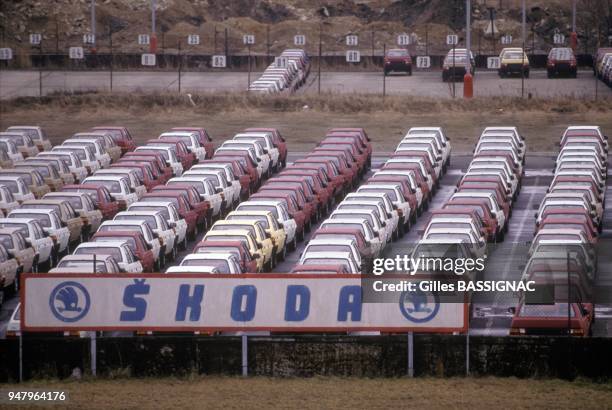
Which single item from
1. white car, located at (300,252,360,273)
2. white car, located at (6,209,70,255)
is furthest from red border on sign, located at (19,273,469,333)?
white car, located at (6,209,70,255)

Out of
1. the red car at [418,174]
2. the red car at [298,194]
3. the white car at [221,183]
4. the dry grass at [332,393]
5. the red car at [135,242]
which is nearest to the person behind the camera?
the dry grass at [332,393]

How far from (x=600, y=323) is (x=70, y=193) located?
49.9 feet

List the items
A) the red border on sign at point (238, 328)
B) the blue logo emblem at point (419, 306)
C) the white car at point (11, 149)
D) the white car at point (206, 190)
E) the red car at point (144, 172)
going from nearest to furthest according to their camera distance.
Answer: the blue logo emblem at point (419, 306), the red border on sign at point (238, 328), the white car at point (206, 190), the red car at point (144, 172), the white car at point (11, 149)

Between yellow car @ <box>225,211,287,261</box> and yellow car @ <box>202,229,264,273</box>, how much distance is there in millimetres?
1749

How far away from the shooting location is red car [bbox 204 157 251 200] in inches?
1778

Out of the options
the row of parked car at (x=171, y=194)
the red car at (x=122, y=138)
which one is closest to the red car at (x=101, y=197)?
the row of parked car at (x=171, y=194)

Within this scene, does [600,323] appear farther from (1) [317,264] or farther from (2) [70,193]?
(2) [70,193]

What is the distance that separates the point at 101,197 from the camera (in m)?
40.3

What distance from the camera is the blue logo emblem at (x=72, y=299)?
26.0m

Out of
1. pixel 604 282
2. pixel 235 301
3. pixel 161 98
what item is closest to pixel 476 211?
pixel 604 282

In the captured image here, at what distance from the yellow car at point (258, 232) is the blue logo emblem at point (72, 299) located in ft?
30.3

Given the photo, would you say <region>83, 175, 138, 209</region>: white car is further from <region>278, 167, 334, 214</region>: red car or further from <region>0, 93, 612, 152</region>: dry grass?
<region>0, 93, 612, 152</region>: dry grass

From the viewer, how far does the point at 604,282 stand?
27156 millimetres

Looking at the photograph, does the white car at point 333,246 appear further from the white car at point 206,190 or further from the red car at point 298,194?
the white car at point 206,190
